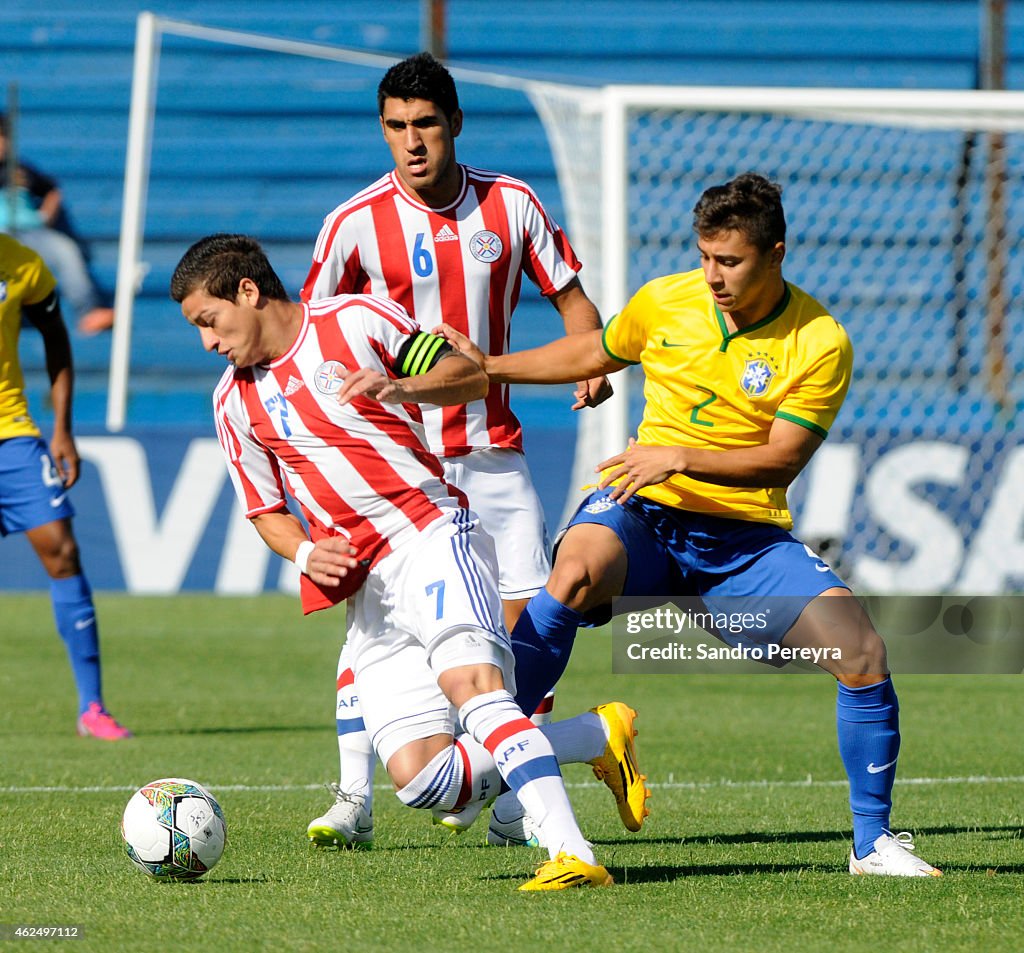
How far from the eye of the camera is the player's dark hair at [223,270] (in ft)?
14.7

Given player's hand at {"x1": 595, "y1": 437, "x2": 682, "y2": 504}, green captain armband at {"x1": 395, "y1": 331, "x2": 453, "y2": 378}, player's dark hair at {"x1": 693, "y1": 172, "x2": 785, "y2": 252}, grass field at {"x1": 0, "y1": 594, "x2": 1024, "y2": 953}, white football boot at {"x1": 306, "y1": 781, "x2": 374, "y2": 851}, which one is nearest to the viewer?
grass field at {"x1": 0, "y1": 594, "x2": 1024, "y2": 953}

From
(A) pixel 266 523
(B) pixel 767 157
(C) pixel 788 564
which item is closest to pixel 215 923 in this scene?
(A) pixel 266 523

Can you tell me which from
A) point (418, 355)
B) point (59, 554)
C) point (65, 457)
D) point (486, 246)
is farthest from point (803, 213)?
point (418, 355)

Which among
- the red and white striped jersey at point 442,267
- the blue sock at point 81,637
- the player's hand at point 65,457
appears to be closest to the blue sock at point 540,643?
the red and white striped jersey at point 442,267

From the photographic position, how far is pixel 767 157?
15.8m

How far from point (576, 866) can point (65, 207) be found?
14569 mm

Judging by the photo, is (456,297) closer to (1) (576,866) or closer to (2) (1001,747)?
(1) (576,866)

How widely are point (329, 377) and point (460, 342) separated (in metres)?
0.59

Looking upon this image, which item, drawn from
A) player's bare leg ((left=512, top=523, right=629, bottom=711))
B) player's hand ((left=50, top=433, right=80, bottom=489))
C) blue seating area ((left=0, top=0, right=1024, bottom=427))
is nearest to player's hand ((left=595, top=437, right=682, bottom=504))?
player's bare leg ((left=512, top=523, right=629, bottom=711))

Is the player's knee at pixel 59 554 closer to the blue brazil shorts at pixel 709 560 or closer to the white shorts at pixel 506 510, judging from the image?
the white shorts at pixel 506 510

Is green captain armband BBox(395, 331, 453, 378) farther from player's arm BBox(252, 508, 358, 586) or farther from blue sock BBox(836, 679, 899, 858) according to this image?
blue sock BBox(836, 679, 899, 858)

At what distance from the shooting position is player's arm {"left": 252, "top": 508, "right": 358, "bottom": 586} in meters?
4.35

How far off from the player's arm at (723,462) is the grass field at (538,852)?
1007mm

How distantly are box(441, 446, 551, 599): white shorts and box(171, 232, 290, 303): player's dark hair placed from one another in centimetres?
113
